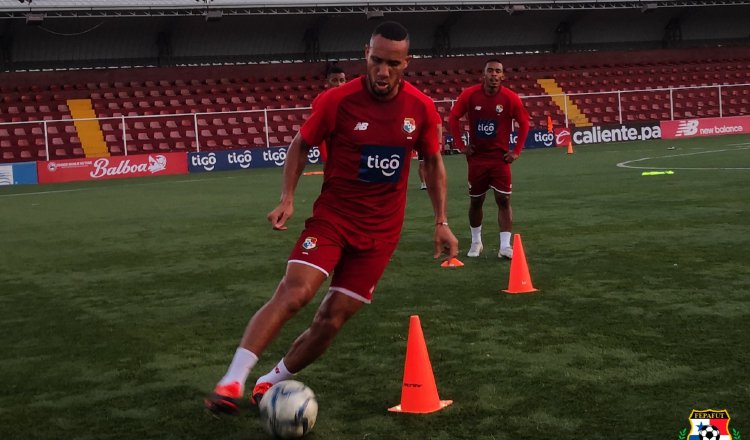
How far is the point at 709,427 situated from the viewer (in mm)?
4535

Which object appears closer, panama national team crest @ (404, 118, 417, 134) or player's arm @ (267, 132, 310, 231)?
player's arm @ (267, 132, 310, 231)

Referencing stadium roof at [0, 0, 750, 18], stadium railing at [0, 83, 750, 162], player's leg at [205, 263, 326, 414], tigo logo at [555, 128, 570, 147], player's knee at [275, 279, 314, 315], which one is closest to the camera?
player's leg at [205, 263, 326, 414]

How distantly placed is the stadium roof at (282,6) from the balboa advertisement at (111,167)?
7865 millimetres

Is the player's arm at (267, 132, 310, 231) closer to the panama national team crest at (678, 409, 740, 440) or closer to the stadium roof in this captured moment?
the panama national team crest at (678, 409, 740, 440)

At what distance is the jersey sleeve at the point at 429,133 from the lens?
5.54 metres

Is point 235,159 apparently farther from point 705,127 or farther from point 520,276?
point 520,276

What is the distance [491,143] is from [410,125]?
5946 mm

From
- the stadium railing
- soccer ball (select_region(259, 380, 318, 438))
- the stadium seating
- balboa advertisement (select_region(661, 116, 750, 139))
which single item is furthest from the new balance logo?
soccer ball (select_region(259, 380, 318, 438))

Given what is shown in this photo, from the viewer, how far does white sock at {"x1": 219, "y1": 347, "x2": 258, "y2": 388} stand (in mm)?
4711

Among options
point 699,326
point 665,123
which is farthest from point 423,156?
point 665,123

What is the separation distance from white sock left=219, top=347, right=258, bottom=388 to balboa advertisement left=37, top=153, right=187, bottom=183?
85.8 feet

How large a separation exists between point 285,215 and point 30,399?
6.56ft

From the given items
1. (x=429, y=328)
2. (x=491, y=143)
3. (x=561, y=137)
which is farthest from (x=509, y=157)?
(x=561, y=137)

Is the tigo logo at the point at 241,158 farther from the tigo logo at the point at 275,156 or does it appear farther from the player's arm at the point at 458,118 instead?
the player's arm at the point at 458,118
